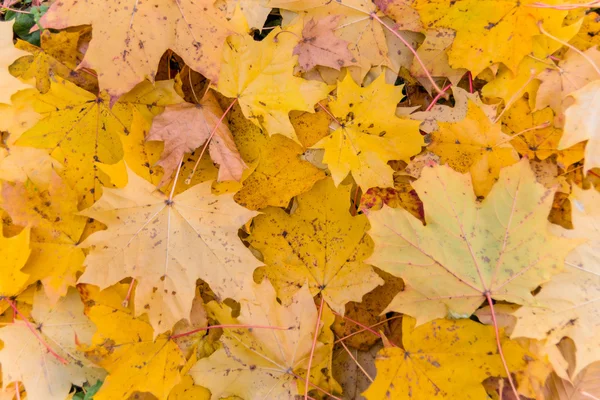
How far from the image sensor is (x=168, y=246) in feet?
3.45

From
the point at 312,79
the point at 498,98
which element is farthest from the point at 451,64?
the point at 312,79

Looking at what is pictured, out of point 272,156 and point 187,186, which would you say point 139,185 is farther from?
point 272,156

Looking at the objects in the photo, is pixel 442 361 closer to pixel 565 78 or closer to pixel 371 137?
pixel 371 137

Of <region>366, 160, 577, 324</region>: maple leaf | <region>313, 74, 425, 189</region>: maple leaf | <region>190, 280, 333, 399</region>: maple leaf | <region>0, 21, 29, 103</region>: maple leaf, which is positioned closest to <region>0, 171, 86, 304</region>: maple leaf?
<region>0, 21, 29, 103</region>: maple leaf

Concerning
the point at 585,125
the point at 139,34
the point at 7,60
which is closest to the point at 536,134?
the point at 585,125

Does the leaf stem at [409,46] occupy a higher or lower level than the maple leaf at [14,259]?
higher

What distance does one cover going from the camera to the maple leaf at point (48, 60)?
1.19 metres

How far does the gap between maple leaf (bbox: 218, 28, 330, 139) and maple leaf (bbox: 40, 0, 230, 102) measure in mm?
58

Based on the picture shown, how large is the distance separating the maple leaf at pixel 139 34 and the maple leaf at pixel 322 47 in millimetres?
241

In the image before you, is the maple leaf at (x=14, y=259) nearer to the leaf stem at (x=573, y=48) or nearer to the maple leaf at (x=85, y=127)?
the maple leaf at (x=85, y=127)

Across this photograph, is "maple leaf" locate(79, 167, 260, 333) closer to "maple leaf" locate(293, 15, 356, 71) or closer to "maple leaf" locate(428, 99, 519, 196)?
"maple leaf" locate(293, 15, 356, 71)

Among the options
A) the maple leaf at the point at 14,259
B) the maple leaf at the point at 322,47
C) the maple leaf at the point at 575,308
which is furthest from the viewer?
the maple leaf at the point at 322,47

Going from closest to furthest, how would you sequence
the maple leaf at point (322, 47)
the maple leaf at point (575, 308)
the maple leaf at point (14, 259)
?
the maple leaf at point (575, 308), the maple leaf at point (14, 259), the maple leaf at point (322, 47)

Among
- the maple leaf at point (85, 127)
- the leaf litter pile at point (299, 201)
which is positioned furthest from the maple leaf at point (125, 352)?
the maple leaf at point (85, 127)
